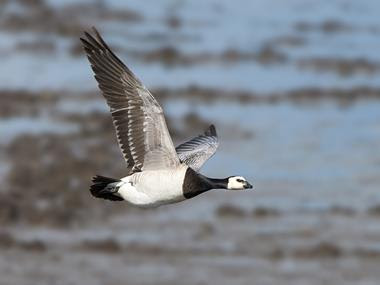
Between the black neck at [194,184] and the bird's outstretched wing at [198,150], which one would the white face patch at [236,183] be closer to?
the black neck at [194,184]

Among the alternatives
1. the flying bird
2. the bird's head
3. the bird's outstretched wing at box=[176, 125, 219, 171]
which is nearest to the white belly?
the flying bird

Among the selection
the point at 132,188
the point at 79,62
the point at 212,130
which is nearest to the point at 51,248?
the point at 212,130

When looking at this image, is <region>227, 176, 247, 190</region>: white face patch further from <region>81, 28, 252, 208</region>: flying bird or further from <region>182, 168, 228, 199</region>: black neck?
<region>182, 168, 228, 199</region>: black neck

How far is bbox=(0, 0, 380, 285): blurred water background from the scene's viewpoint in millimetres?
22172

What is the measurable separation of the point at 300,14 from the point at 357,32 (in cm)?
290

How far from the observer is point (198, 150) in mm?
13125

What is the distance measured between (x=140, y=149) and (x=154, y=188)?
1.41 feet

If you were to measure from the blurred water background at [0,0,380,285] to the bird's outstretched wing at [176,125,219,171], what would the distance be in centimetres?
→ 769

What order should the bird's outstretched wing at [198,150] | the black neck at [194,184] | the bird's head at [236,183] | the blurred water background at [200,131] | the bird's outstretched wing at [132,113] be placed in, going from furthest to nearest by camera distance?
1. the blurred water background at [200,131]
2. the bird's outstretched wing at [198,150]
3. the bird's head at [236,183]
4. the bird's outstretched wing at [132,113]
5. the black neck at [194,184]

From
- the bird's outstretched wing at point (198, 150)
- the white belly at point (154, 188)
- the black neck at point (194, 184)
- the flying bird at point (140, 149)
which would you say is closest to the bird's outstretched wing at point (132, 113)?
the flying bird at point (140, 149)

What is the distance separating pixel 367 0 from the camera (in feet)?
158

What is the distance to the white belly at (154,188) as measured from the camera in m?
11.3

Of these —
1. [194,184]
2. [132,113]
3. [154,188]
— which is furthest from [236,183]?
[132,113]

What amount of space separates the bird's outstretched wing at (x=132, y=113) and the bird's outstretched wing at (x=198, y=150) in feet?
3.15
